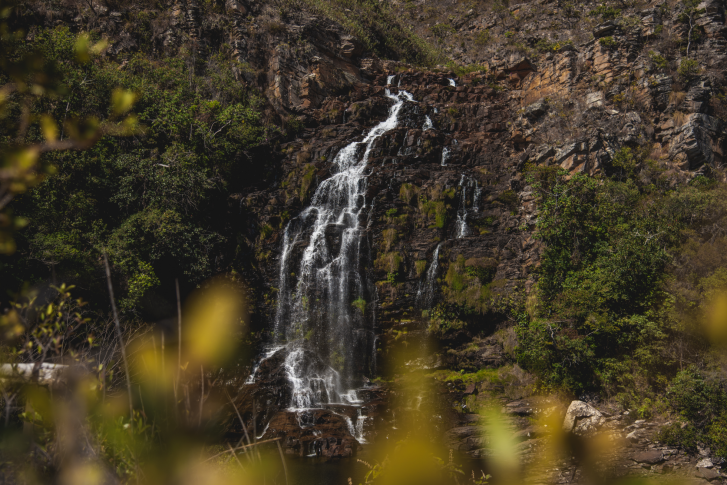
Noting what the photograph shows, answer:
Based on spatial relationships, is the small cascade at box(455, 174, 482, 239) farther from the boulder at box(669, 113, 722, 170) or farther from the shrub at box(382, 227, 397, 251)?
the boulder at box(669, 113, 722, 170)

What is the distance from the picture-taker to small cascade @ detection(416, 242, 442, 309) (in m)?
16.2

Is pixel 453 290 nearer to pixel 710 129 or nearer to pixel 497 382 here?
pixel 497 382

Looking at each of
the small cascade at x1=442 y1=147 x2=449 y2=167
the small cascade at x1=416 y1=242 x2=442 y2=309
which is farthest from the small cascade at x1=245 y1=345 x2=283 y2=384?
the small cascade at x1=442 y1=147 x2=449 y2=167

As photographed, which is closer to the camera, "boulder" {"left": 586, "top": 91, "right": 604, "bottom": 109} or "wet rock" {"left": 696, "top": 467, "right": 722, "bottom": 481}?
"wet rock" {"left": 696, "top": 467, "right": 722, "bottom": 481}

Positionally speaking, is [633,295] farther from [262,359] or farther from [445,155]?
[262,359]

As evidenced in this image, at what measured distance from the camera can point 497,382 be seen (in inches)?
548

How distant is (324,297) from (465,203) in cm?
778

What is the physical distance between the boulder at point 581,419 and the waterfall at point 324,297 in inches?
271

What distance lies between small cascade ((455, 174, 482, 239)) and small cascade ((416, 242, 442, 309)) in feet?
6.53

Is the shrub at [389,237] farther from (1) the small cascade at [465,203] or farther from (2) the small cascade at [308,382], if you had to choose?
(2) the small cascade at [308,382]

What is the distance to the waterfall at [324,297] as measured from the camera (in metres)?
15.0

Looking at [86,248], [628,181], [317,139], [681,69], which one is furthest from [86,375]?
[681,69]

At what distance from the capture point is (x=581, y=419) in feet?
37.5

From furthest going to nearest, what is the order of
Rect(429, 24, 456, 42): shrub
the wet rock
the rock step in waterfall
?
Rect(429, 24, 456, 42): shrub < the rock step in waterfall < the wet rock
